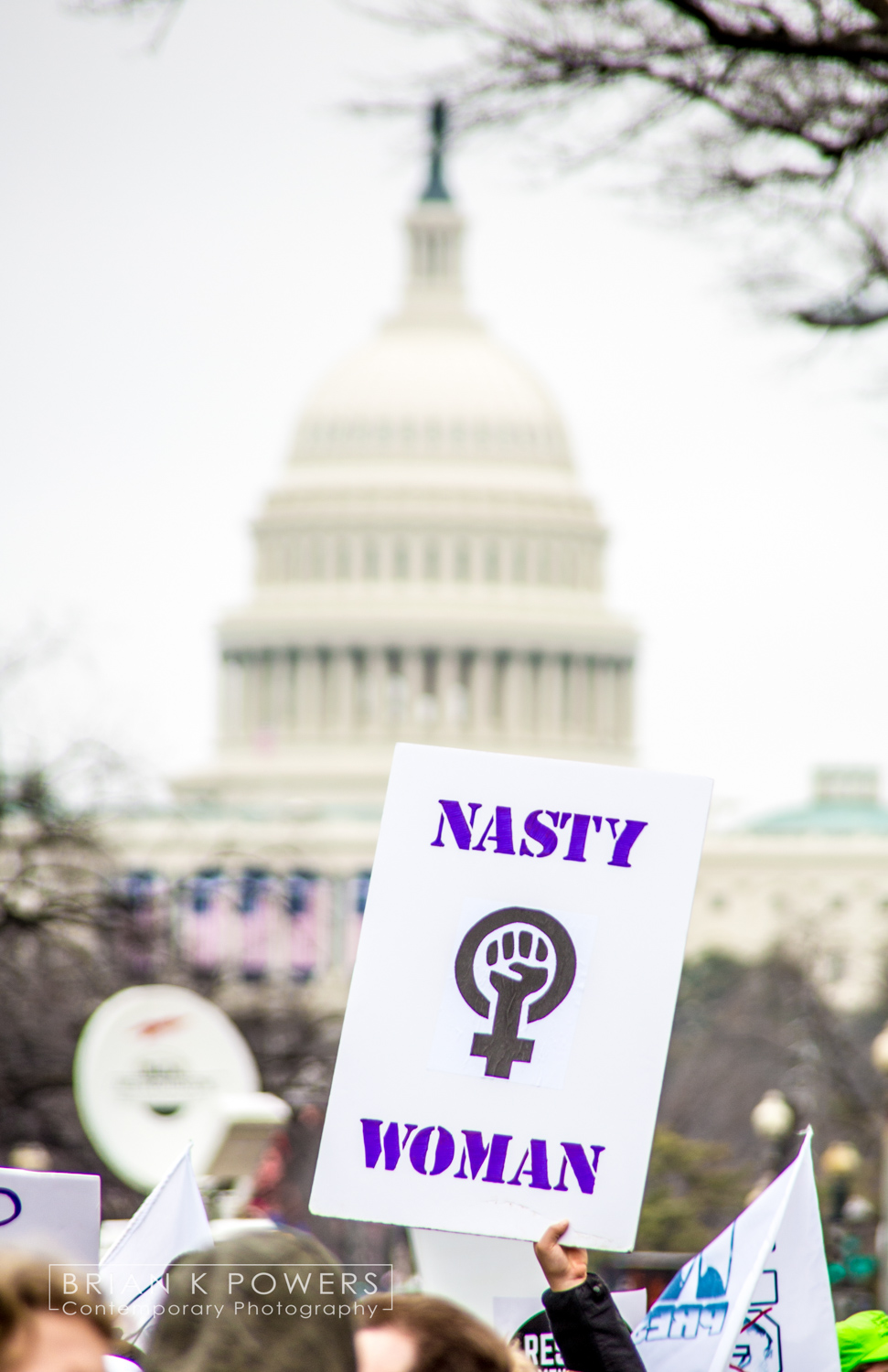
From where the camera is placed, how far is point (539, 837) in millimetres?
5785

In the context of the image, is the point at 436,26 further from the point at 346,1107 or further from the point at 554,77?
the point at 346,1107

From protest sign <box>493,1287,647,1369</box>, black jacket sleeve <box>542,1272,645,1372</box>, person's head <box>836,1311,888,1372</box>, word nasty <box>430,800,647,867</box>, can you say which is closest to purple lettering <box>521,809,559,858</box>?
word nasty <box>430,800,647,867</box>

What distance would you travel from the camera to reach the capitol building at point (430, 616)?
115062 millimetres

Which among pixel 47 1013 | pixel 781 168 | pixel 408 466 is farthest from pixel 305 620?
pixel 781 168

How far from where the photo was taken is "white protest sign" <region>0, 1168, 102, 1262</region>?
225 inches

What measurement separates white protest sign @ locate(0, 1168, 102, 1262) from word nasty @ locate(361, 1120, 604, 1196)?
0.62 metres

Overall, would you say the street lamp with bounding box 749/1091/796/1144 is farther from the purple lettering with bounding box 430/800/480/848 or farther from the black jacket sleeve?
the black jacket sleeve

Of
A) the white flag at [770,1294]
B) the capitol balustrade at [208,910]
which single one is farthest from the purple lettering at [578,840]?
the capitol balustrade at [208,910]

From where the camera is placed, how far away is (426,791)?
19.2 feet

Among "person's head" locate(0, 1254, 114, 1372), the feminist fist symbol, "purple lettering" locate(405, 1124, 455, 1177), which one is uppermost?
the feminist fist symbol

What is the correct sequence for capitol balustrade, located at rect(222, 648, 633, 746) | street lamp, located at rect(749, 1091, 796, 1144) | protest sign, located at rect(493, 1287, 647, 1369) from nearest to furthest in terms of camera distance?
protest sign, located at rect(493, 1287, 647, 1369), street lamp, located at rect(749, 1091, 796, 1144), capitol balustrade, located at rect(222, 648, 633, 746)

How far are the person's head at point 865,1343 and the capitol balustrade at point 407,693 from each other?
109 meters

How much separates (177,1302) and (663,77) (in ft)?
20.3

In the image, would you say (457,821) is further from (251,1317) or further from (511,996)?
(251,1317)
